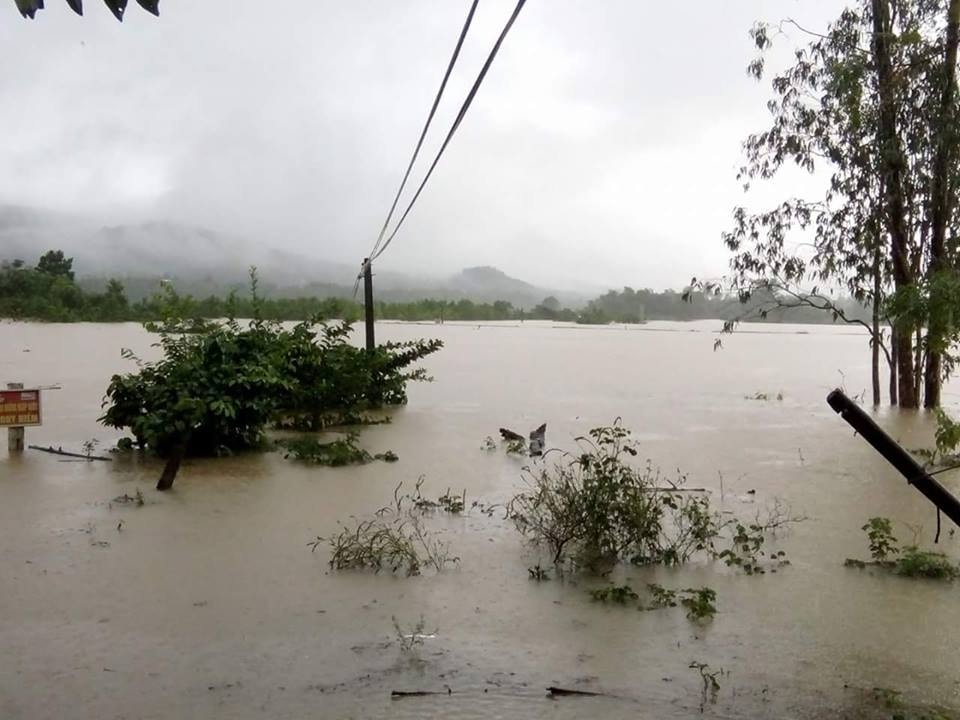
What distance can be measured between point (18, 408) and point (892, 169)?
10.1 metres

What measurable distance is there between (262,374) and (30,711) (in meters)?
4.87

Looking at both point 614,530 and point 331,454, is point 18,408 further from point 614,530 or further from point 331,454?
point 614,530

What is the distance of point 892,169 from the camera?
10992 millimetres

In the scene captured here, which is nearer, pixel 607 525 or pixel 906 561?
pixel 906 561

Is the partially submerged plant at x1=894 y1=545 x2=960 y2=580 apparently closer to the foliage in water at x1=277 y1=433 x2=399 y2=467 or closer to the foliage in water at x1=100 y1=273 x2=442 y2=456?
the foliage in water at x1=277 y1=433 x2=399 y2=467

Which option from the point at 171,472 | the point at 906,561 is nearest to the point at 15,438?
the point at 171,472

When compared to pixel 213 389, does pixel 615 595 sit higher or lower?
lower

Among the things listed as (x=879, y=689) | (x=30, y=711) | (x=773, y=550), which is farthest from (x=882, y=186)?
(x=30, y=711)

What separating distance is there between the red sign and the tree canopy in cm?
641

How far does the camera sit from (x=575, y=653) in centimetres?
335

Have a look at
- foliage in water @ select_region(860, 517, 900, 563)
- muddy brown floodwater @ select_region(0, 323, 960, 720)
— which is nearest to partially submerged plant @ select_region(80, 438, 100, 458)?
muddy brown floodwater @ select_region(0, 323, 960, 720)

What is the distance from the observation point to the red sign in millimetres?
7363

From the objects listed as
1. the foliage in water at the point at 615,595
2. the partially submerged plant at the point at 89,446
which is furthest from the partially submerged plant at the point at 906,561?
the partially submerged plant at the point at 89,446

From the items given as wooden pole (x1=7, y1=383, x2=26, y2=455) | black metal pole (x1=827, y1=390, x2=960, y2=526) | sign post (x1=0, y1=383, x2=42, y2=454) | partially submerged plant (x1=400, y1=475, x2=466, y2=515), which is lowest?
partially submerged plant (x1=400, y1=475, x2=466, y2=515)
